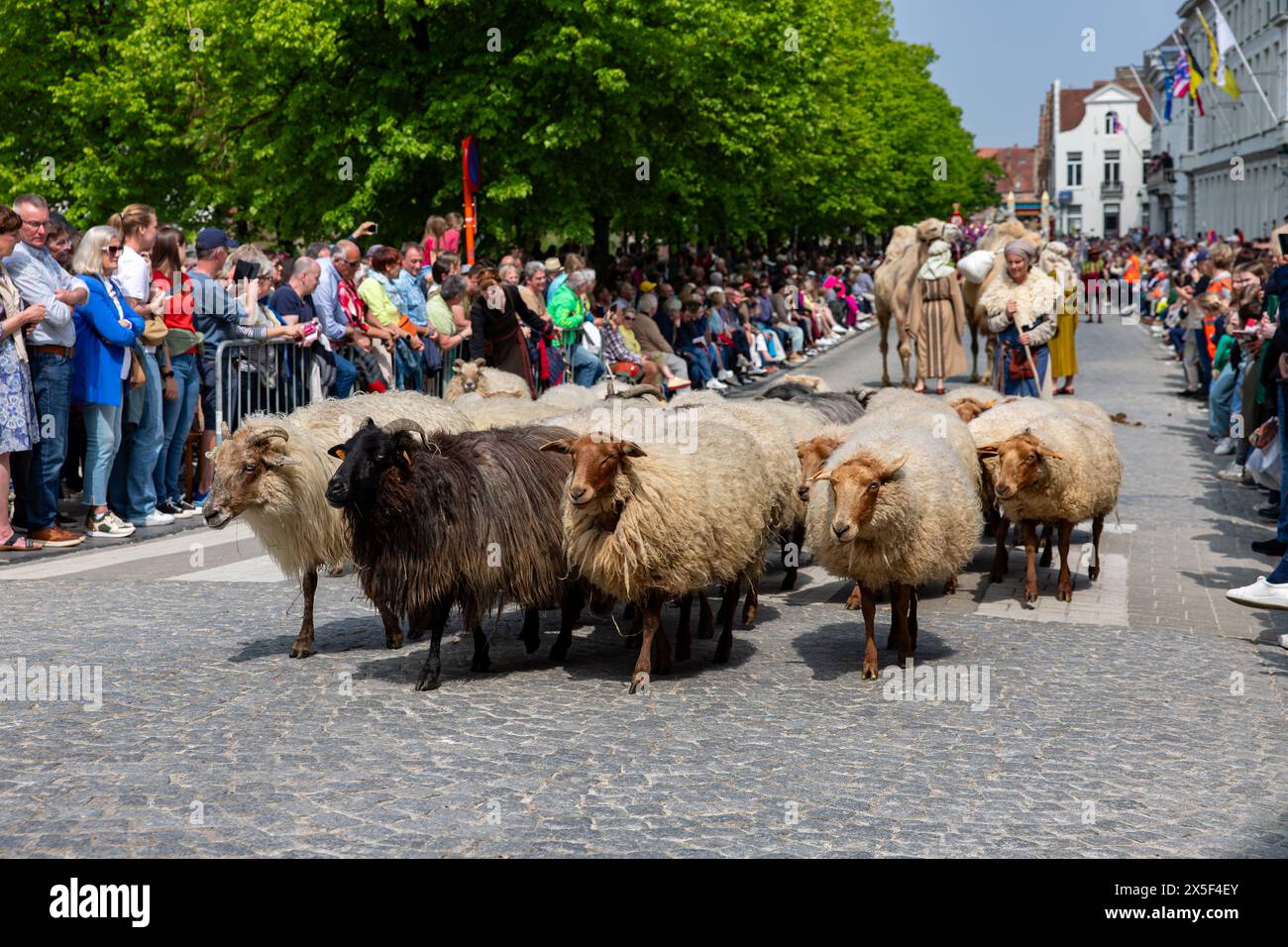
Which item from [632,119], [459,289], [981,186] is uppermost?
[981,186]

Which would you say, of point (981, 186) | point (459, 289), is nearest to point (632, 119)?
point (459, 289)

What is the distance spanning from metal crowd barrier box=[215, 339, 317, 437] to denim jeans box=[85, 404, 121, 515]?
3.69 feet

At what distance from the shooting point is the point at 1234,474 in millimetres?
16000

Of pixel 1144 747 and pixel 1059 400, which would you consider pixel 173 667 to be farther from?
pixel 1059 400

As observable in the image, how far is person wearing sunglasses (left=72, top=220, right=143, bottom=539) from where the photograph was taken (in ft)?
38.8

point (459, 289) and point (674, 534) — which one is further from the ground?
point (459, 289)

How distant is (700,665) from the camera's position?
27.5 ft

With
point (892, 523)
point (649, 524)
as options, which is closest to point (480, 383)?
point (649, 524)

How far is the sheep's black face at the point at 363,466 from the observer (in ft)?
25.4

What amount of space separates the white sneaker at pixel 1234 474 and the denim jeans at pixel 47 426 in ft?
38.5

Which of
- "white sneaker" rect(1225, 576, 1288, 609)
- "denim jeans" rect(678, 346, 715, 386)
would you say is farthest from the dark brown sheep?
"denim jeans" rect(678, 346, 715, 386)

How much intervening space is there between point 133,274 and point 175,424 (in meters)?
1.41

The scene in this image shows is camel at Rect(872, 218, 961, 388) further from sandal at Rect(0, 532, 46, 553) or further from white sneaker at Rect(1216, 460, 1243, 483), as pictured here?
sandal at Rect(0, 532, 46, 553)
